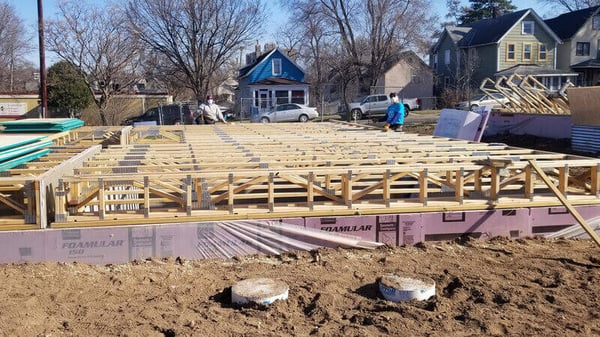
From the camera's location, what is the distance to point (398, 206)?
754 cm

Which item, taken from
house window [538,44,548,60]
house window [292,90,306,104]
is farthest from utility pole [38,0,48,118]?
house window [538,44,548,60]

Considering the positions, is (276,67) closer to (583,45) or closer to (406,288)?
(583,45)

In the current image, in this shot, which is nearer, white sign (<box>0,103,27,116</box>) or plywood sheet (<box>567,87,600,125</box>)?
plywood sheet (<box>567,87,600,125</box>)

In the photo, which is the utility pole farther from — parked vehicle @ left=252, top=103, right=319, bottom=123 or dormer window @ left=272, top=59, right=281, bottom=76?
dormer window @ left=272, top=59, right=281, bottom=76

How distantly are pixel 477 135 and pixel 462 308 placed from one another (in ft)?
29.6

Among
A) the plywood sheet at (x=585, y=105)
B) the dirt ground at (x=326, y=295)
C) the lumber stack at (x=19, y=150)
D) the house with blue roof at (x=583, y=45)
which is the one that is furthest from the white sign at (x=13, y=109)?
the house with blue roof at (x=583, y=45)

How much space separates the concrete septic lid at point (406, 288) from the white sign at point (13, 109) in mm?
33287

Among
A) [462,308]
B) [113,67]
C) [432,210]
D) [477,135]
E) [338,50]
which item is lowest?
[462,308]

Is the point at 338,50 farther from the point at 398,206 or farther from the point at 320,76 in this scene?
the point at 398,206

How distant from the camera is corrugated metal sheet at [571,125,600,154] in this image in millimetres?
15562

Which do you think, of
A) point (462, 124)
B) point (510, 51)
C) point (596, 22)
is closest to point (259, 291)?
point (462, 124)

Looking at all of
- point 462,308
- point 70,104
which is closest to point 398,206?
point 462,308

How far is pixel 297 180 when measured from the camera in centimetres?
745

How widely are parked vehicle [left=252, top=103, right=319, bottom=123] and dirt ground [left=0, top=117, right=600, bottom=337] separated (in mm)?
26956
